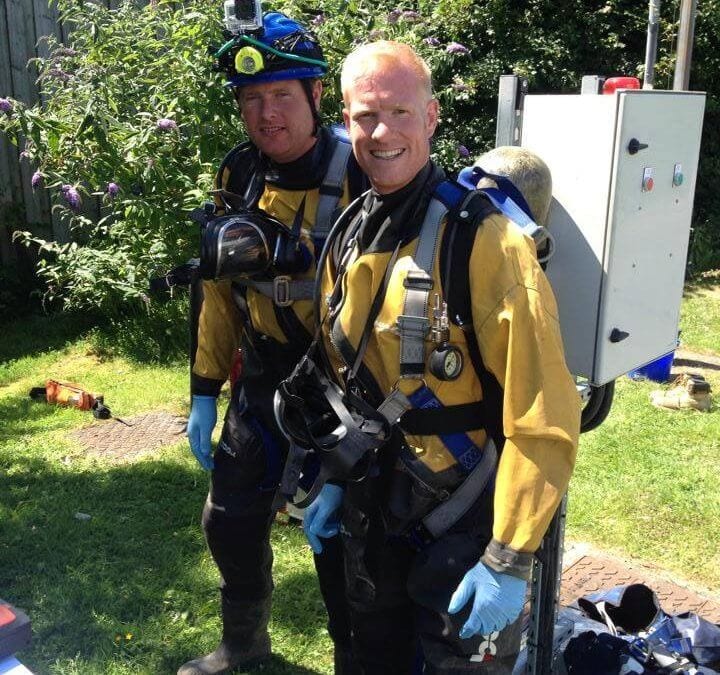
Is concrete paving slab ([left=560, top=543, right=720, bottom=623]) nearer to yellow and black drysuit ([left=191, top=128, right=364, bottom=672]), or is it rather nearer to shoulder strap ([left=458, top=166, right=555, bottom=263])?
yellow and black drysuit ([left=191, top=128, right=364, bottom=672])

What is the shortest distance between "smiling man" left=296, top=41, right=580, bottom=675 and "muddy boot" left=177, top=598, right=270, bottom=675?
0.99 m

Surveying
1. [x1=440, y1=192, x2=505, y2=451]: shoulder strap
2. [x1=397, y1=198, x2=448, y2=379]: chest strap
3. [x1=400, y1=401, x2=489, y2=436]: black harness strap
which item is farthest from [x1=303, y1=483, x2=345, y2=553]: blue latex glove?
[x1=440, y1=192, x2=505, y2=451]: shoulder strap

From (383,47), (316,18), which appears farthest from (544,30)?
(383,47)

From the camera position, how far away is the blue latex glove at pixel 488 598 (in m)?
1.80

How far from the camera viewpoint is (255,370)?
2.63 metres

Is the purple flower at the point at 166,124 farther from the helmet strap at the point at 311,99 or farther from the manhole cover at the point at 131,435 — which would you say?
the helmet strap at the point at 311,99

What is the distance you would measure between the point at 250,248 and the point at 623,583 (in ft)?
7.57


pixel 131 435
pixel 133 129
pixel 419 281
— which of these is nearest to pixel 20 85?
pixel 133 129

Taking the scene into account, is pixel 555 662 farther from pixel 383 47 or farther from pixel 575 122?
pixel 383 47

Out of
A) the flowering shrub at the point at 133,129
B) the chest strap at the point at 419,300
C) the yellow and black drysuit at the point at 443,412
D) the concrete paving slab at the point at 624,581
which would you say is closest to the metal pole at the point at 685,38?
the flowering shrub at the point at 133,129

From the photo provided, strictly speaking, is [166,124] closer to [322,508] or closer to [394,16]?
[394,16]

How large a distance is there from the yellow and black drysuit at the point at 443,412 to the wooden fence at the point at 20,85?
222 inches

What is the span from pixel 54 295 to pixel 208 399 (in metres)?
4.20

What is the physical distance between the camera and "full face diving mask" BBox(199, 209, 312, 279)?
2363 millimetres
